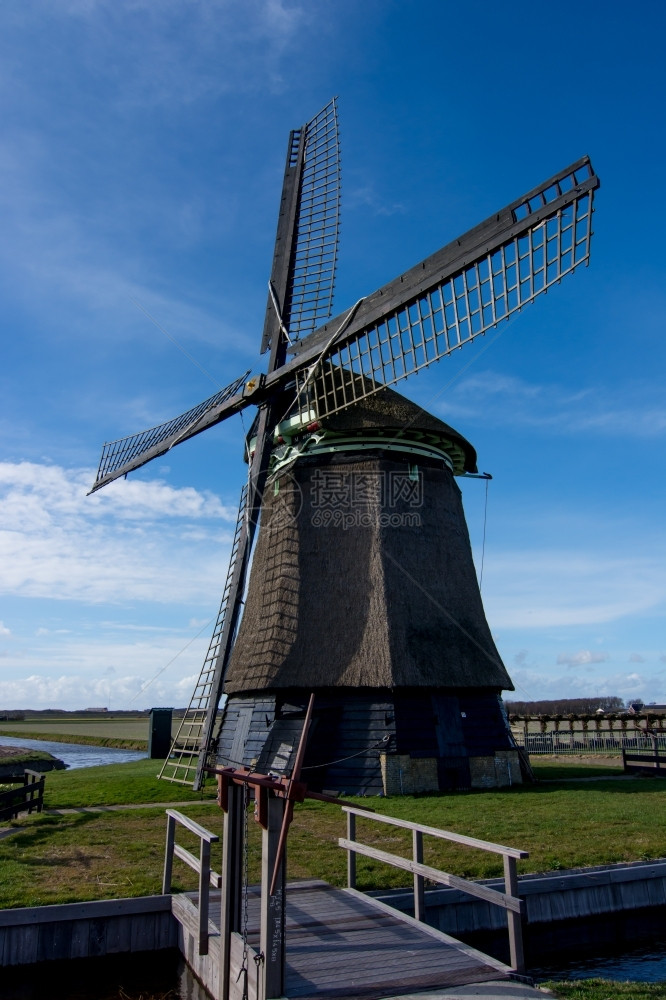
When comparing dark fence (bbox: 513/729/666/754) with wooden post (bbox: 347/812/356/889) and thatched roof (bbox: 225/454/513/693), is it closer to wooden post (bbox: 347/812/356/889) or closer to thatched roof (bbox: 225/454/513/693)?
thatched roof (bbox: 225/454/513/693)

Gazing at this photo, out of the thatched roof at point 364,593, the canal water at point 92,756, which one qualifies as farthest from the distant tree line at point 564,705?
the thatched roof at point 364,593

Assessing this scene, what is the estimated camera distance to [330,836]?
10656mm

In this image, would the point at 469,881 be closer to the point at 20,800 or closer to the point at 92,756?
the point at 20,800

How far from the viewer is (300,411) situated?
656 inches

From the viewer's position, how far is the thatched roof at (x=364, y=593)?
14852 mm

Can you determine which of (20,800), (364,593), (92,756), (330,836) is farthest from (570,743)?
(92,756)

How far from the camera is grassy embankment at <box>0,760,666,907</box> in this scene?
8352 mm

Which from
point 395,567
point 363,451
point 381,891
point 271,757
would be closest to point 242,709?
point 271,757

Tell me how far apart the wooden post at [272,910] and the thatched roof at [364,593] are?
9.02 metres

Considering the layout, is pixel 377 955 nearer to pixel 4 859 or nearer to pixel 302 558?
pixel 4 859

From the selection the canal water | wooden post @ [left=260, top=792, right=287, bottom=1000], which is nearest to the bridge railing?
wooden post @ [left=260, top=792, right=287, bottom=1000]

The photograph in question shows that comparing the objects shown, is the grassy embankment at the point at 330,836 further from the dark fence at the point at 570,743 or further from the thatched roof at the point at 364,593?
the dark fence at the point at 570,743

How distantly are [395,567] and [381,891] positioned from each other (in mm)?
8186

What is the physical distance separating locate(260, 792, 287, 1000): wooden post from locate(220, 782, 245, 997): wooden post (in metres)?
0.65
